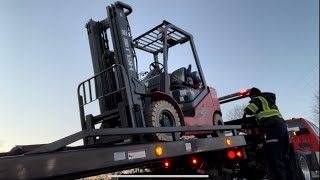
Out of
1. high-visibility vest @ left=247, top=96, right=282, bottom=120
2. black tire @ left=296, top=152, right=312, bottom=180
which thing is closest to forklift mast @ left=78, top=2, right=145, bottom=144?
high-visibility vest @ left=247, top=96, right=282, bottom=120

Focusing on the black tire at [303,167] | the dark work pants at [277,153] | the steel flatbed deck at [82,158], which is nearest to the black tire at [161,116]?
the steel flatbed deck at [82,158]

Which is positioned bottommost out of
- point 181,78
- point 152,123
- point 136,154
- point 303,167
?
point 303,167

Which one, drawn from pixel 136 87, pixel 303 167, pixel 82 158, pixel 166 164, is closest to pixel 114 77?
pixel 136 87

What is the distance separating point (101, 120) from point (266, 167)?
296 centimetres

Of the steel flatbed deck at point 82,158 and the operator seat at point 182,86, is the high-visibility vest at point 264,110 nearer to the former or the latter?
the operator seat at point 182,86

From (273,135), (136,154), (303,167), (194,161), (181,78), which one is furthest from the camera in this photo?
(303,167)

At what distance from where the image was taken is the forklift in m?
4.97

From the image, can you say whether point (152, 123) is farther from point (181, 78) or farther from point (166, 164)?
point (181, 78)

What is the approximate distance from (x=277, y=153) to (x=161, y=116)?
2174mm

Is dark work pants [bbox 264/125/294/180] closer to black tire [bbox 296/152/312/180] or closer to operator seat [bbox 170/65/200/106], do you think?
black tire [bbox 296/152/312/180]

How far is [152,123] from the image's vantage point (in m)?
4.89

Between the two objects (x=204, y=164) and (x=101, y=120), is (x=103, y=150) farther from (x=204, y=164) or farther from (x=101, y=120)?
(x=204, y=164)

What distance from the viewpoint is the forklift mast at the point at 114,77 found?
494 centimetres

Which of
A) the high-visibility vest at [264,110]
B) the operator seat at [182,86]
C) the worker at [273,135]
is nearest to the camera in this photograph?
the worker at [273,135]
